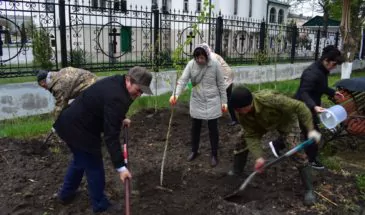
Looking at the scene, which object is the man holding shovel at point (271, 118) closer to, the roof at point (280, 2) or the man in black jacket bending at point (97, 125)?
the man in black jacket bending at point (97, 125)

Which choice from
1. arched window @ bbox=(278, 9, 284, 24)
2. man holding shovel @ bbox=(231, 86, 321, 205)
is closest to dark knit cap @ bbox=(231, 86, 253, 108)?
man holding shovel @ bbox=(231, 86, 321, 205)

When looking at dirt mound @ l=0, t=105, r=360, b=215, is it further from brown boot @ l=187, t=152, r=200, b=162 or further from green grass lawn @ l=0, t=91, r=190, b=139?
green grass lawn @ l=0, t=91, r=190, b=139

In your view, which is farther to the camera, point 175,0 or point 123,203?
point 175,0

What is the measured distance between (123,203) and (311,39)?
1335 cm

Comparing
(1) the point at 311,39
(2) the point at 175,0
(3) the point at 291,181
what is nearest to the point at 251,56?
(1) the point at 311,39

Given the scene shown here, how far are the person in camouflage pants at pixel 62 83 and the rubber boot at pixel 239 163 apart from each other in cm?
206

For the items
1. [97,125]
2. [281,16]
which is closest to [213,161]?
[97,125]

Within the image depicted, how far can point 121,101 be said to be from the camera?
9.11ft

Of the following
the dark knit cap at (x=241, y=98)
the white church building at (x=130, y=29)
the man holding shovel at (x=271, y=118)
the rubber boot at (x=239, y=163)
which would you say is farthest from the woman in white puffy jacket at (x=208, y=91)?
the dark knit cap at (x=241, y=98)

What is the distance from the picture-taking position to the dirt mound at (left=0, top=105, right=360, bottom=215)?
3.52 m

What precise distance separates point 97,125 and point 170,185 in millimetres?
1334

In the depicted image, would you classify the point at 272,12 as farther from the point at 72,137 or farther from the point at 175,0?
the point at 72,137

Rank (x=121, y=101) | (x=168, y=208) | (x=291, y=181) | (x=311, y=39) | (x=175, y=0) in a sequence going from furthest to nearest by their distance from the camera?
1. (x=175, y=0)
2. (x=311, y=39)
3. (x=291, y=181)
4. (x=168, y=208)
5. (x=121, y=101)

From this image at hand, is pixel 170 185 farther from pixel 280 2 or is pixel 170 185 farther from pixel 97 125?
pixel 280 2
